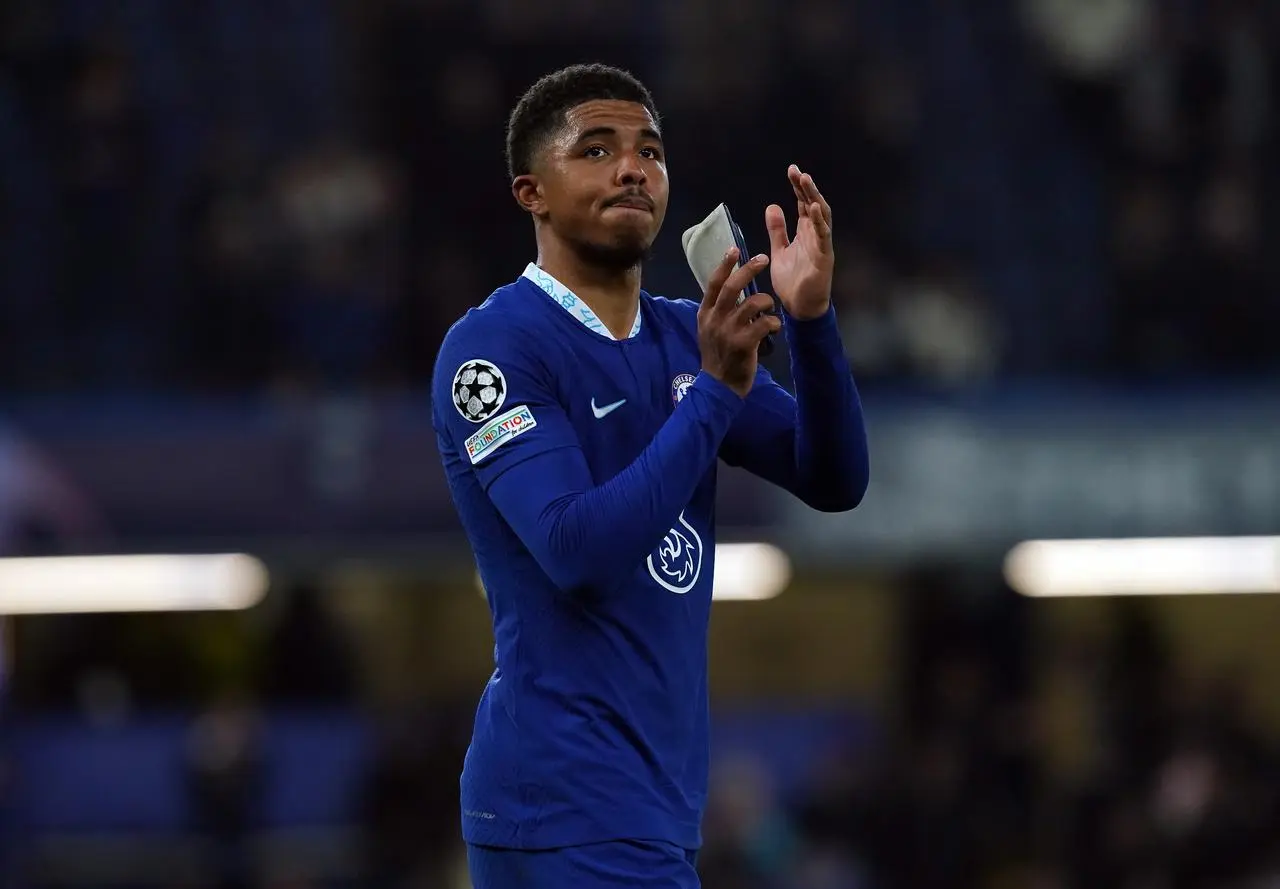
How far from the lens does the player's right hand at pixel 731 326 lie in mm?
3070

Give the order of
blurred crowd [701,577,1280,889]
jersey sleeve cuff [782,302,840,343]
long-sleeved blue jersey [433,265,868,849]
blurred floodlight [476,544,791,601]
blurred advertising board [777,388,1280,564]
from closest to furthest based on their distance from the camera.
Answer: long-sleeved blue jersey [433,265,868,849]
jersey sleeve cuff [782,302,840,343]
blurred advertising board [777,388,1280,564]
blurred crowd [701,577,1280,889]
blurred floodlight [476,544,791,601]

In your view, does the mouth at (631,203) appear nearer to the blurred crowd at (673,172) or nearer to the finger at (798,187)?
the finger at (798,187)

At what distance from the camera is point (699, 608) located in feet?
10.9

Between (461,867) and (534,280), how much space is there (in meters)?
7.12

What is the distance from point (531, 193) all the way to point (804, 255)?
1.51ft

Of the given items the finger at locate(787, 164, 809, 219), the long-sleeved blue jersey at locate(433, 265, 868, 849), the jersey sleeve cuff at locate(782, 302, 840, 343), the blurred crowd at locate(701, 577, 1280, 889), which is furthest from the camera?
the blurred crowd at locate(701, 577, 1280, 889)

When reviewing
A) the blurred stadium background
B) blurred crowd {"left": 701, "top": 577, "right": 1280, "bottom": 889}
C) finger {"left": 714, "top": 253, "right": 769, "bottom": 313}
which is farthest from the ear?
blurred crowd {"left": 701, "top": 577, "right": 1280, "bottom": 889}

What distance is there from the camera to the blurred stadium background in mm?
9922

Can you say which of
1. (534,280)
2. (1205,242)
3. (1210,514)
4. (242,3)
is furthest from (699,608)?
(242,3)

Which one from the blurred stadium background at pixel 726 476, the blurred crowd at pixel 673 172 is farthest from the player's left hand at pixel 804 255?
the blurred crowd at pixel 673 172

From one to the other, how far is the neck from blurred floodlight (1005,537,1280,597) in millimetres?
6862

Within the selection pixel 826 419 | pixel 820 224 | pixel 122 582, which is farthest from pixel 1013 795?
pixel 820 224

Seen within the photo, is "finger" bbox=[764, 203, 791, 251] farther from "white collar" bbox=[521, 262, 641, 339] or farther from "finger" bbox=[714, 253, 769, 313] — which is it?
"white collar" bbox=[521, 262, 641, 339]

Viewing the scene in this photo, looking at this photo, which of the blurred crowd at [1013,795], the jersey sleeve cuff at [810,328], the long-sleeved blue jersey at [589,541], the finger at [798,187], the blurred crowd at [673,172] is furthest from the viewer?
the blurred crowd at [673,172]
